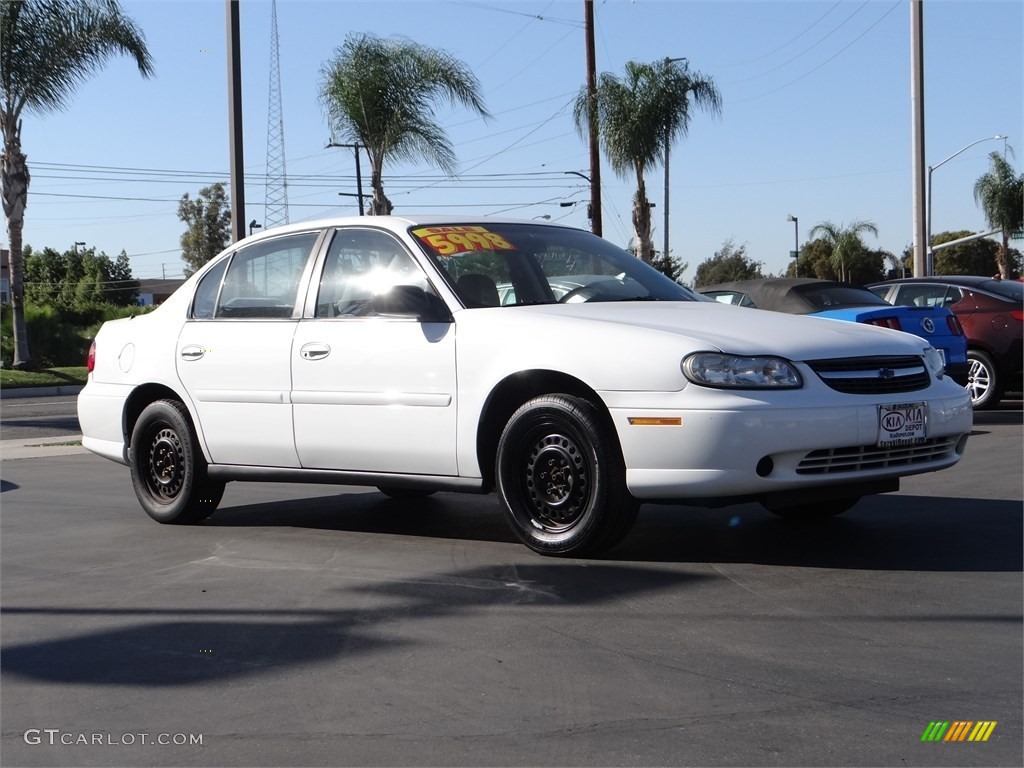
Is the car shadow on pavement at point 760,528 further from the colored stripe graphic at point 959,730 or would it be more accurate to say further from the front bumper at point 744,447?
the colored stripe graphic at point 959,730

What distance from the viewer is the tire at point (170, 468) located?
707cm

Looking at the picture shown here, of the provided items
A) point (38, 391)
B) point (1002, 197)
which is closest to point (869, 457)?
point (38, 391)

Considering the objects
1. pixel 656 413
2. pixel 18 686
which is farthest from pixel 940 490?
pixel 18 686

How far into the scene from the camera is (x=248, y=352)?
6727 millimetres

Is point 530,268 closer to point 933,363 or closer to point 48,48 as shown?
point 933,363

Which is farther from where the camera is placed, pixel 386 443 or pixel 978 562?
pixel 386 443

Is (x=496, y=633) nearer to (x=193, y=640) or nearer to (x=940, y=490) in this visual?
(x=193, y=640)

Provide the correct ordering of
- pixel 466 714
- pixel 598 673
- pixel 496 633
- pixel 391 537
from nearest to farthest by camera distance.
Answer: pixel 466 714 → pixel 598 673 → pixel 496 633 → pixel 391 537

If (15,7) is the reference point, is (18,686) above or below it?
below

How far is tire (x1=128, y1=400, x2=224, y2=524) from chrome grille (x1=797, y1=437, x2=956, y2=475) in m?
3.50

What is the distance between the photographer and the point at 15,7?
1058 inches

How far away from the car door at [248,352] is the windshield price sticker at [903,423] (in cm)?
295

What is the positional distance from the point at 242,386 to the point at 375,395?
0.99m

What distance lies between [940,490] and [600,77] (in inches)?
915
